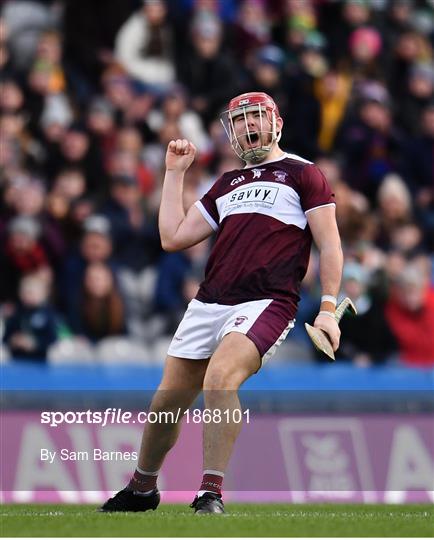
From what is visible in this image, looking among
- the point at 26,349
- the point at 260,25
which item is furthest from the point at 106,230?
the point at 260,25

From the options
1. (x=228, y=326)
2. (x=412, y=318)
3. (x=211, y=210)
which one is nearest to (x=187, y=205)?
(x=412, y=318)

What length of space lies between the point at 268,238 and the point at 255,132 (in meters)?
0.64

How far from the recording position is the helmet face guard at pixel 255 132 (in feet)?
27.4

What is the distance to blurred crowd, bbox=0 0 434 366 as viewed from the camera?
43.5 ft

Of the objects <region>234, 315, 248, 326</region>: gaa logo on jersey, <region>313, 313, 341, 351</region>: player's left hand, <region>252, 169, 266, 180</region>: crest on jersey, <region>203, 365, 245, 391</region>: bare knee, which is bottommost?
<region>203, 365, 245, 391</region>: bare knee

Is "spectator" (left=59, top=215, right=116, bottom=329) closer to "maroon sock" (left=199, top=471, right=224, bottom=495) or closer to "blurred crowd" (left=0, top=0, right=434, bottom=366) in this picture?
"blurred crowd" (left=0, top=0, right=434, bottom=366)

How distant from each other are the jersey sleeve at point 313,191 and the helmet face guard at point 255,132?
0.29 meters

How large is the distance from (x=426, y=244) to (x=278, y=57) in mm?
2893

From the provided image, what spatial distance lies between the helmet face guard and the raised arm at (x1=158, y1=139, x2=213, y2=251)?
431mm

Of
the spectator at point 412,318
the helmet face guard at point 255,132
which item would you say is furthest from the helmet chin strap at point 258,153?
the spectator at point 412,318

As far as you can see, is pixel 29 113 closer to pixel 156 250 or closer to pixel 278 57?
pixel 156 250

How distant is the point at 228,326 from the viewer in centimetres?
809

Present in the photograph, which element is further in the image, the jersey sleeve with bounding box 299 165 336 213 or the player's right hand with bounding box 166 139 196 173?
the player's right hand with bounding box 166 139 196 173

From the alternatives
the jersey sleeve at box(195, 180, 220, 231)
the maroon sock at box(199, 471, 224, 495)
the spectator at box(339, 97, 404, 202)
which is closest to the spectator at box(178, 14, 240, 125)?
the spectator at box(339, 97, 404, 202)
